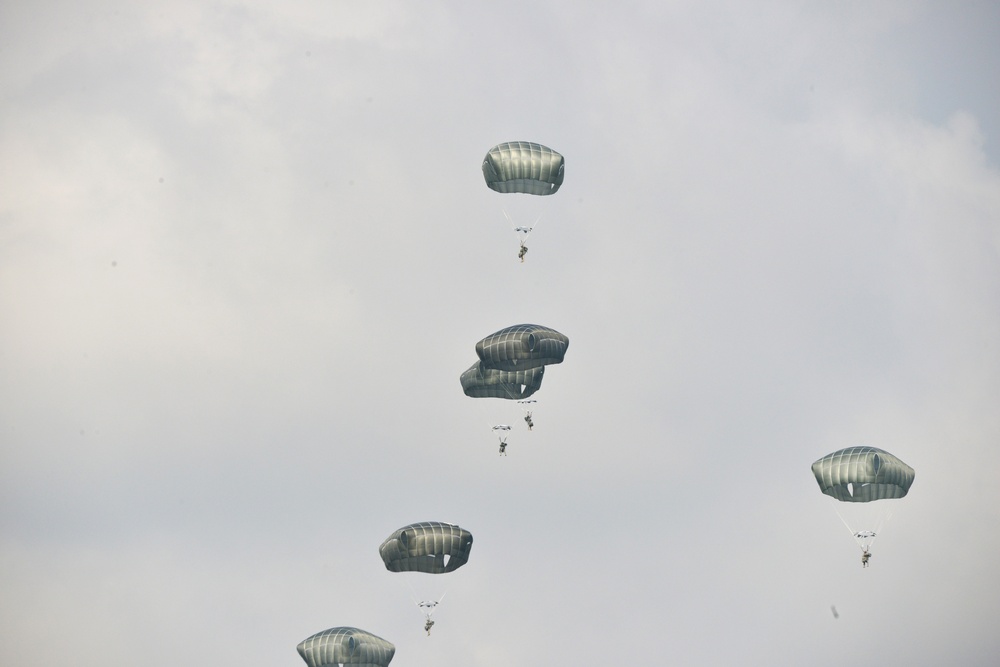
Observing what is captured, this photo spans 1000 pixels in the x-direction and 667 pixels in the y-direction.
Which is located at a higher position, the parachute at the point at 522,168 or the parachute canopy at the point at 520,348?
the parachute at the point at 522,168

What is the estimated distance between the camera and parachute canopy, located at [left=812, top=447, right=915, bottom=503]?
12300 centimetres

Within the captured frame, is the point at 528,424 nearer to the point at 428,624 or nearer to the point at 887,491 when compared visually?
the point at 428,624

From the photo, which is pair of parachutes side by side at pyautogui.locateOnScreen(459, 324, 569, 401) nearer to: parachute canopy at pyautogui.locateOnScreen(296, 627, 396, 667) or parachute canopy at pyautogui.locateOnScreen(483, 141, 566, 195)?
parachute canopy at pyautogui.locateOnScreen(483, 141, 566, 195)

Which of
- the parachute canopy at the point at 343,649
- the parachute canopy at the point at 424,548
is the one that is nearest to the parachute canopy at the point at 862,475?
the parachute canopy at the point at 424,548

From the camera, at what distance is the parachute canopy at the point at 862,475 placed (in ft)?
404

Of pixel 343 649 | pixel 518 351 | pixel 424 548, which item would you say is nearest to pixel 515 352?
pixel 518 351

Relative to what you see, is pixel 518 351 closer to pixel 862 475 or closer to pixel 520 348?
pixel 520 348

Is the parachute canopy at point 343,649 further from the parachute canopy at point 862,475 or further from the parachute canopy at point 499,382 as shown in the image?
the parachute canopy at point 862,475

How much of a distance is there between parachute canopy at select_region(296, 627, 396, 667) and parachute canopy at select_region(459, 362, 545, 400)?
20080 mm

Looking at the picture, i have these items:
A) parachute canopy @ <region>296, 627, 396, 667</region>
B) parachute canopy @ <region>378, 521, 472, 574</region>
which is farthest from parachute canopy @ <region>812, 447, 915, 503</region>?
parachute canopy @ <region>296, 627, 396, 667</region>

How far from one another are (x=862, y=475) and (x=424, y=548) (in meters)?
31.8

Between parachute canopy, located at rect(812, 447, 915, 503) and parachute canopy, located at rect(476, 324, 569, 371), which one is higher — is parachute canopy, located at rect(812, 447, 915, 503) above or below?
below

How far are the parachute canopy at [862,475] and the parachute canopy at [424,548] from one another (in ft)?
89.9

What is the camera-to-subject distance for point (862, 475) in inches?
4845
